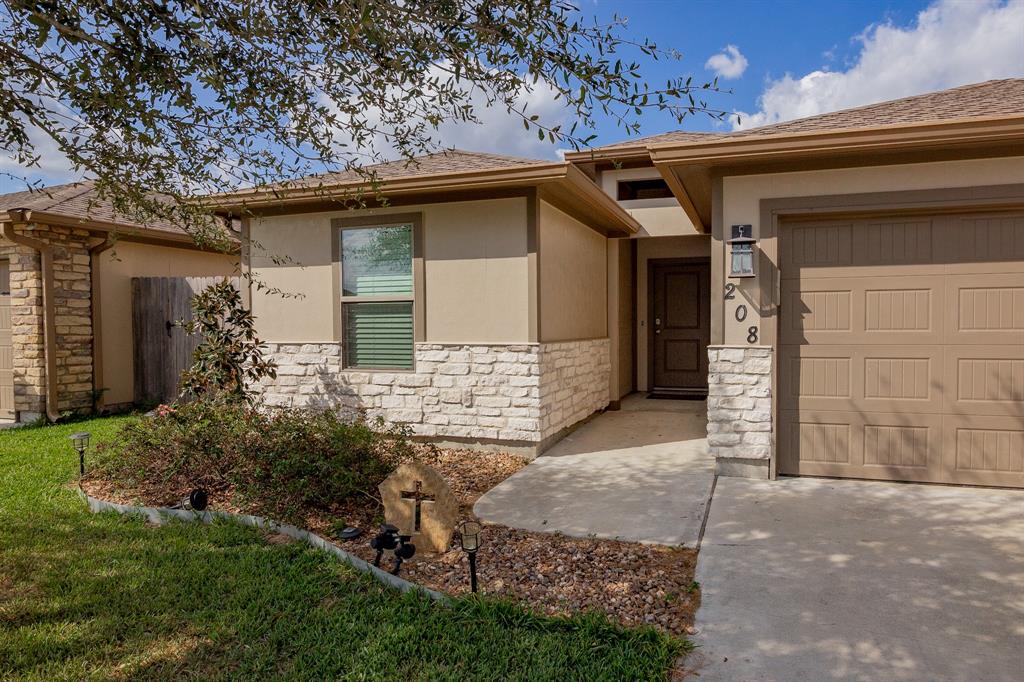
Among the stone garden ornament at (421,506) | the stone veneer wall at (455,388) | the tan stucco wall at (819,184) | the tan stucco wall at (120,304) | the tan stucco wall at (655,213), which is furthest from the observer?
the tan stucco wall at (655,213)

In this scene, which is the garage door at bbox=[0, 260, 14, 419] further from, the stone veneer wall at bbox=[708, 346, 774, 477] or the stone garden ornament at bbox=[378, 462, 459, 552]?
the stone veneer wall at bbox=[708, 346, 774, 477]

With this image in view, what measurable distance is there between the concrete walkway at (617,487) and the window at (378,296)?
2025 mm

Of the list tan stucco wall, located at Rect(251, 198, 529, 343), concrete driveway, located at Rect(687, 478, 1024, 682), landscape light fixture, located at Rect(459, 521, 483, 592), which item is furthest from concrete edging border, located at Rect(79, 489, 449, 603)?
tan stucco wall, located at Rect(251, 198, 529, 343)

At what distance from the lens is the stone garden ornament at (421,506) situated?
12.2 ft

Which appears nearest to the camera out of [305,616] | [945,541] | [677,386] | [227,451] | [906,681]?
[906,681]

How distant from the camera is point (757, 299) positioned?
520cm

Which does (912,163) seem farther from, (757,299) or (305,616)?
(305,616)

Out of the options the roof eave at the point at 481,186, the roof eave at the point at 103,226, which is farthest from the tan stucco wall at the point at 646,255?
the roof eave at the point at 103,226

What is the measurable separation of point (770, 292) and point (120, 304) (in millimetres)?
8815

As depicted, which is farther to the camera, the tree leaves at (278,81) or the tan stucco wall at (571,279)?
the tan stucco wall at (571,279)

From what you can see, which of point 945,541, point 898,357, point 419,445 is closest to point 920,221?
point 898,357

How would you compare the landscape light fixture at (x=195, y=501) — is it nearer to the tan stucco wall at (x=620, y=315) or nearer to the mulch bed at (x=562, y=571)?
the mulch bed at (x=562, y=571)

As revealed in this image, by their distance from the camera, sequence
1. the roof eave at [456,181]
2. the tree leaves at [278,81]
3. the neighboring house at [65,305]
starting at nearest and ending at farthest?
the tree leaves at [278,81], the roof eave at [456,181], the neighboring house at [65,305]

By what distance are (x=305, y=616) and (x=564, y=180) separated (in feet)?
14.2
